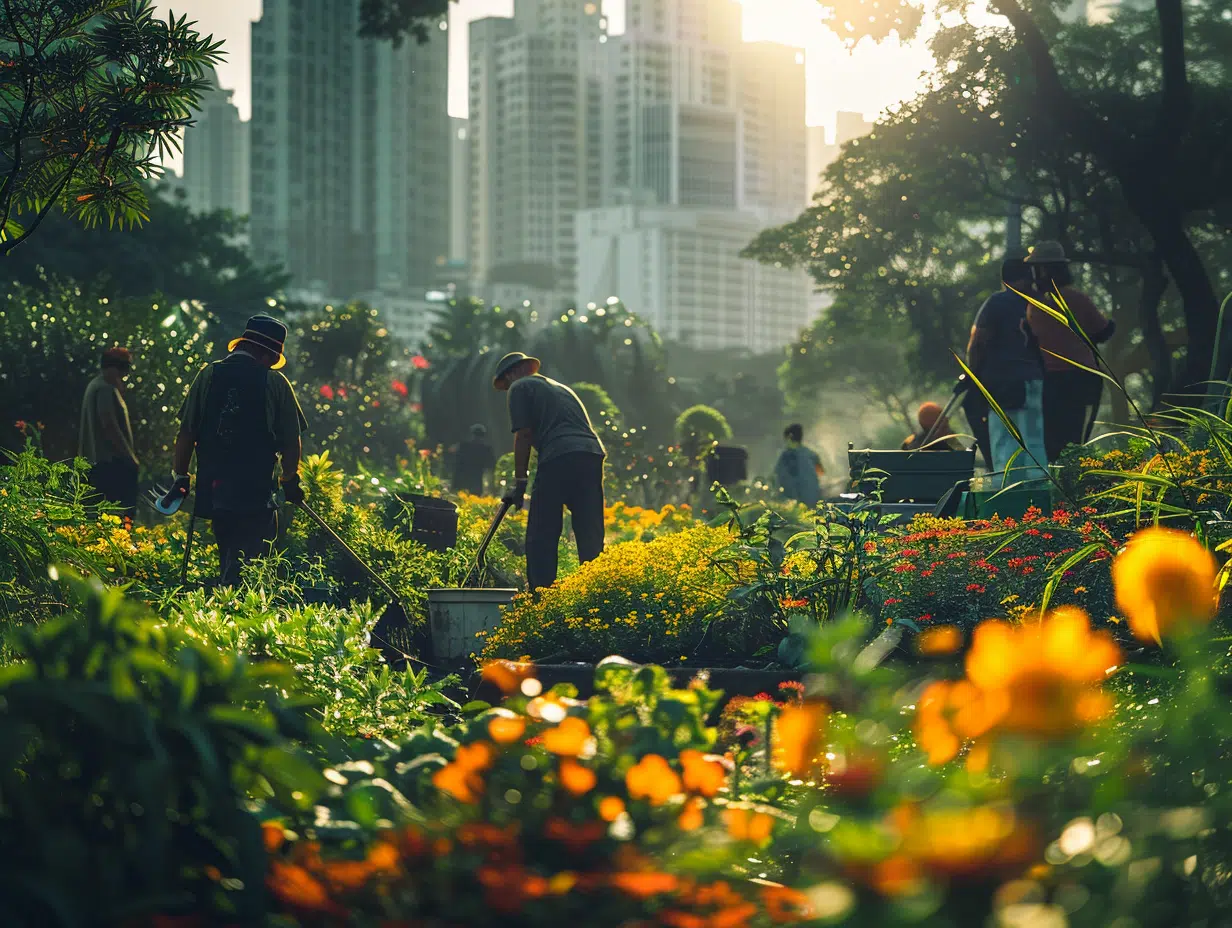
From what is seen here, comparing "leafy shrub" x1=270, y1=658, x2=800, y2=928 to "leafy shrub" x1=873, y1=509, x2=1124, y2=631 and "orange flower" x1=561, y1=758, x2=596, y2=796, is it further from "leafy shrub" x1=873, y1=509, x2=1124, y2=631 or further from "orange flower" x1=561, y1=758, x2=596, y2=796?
"leafy shrub" x1=873, y1=509, x2=1124, y2=631

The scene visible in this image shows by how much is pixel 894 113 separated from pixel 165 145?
20.1 meters

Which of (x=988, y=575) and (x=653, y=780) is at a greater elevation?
(x=653, y=780)

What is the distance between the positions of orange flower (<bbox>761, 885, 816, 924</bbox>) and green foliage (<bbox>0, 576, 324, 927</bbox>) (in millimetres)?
634

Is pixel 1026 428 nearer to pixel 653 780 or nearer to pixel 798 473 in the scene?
pixel 798 473

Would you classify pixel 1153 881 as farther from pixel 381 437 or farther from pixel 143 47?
pixel 381 437

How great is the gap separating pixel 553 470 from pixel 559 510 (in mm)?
232

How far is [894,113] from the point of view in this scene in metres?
23.8

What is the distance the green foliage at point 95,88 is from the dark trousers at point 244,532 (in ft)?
7.82

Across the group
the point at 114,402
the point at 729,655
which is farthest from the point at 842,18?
the point at 729,655

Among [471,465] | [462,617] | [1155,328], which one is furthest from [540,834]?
[471,465]

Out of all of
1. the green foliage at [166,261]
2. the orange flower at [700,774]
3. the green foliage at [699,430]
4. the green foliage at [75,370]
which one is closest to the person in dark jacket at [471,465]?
the green foliage at [699,430]

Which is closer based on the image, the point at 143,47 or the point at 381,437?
the point at 143,47

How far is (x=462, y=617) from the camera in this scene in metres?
7.25

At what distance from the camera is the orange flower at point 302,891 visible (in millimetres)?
1846
